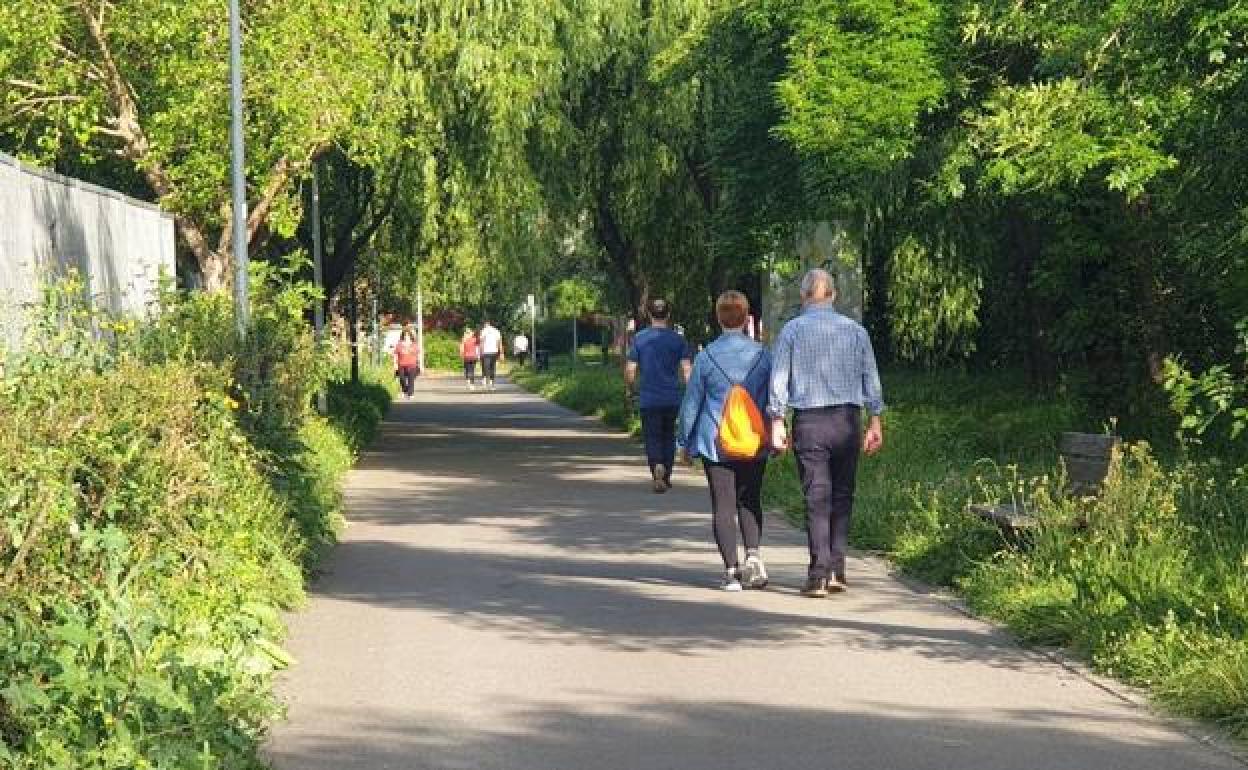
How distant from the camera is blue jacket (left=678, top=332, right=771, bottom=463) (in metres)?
12.8

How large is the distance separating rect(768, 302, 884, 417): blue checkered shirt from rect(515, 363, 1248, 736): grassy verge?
980mm

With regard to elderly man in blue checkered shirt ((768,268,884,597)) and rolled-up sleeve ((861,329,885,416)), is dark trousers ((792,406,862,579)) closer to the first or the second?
elderly man in blue checkered shirt ((768,268,884,597))

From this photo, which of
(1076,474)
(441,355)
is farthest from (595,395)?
(441,355)

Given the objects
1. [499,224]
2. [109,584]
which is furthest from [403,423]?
[109,584]

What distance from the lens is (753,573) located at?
1250cm

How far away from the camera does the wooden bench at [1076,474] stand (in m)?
12.3

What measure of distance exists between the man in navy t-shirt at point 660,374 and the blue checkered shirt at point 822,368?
6522 millimetres

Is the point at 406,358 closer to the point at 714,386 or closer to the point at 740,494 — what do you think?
the point at 714,386

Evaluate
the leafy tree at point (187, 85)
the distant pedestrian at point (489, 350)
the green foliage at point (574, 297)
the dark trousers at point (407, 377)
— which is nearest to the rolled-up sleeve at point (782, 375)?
the leafy tree at point (187, 85)

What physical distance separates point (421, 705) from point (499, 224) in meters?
22.0

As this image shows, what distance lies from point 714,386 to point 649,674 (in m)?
3.79

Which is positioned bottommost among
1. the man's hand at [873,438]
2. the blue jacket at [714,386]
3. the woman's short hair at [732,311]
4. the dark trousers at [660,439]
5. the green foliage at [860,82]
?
the dark trousers at [660,439]

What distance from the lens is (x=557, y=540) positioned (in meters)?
15.6

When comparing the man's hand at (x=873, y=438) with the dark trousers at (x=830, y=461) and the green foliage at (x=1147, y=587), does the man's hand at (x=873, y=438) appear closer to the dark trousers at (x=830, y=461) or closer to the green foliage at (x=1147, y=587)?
the dark trousers at (x=830, y=461)
